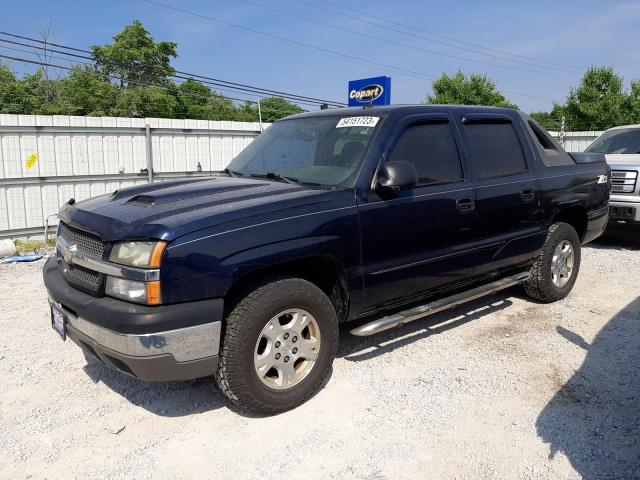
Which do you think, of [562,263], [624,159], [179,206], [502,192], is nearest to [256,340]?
[179,206]

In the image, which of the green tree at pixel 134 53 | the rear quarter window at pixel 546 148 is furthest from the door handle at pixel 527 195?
the green tree at pixel 134 53

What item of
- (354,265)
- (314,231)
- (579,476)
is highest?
(314,231)

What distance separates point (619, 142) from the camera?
31.1 ft

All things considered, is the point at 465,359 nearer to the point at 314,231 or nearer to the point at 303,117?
the point at 314,231

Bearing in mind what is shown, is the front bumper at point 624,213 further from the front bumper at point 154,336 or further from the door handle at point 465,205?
the front bumper at point 154,336

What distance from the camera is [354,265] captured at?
11.7ft

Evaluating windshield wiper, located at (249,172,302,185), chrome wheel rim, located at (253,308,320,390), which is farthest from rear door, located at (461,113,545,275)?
chrome wheel rim, located at (253,308,320,390)

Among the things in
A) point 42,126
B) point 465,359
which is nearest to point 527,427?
point 465,359

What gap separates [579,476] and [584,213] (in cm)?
356

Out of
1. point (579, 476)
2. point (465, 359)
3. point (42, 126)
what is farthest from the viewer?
point (42, 126)

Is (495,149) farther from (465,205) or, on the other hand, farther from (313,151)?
(313,151)

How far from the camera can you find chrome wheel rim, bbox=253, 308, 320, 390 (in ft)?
10.5

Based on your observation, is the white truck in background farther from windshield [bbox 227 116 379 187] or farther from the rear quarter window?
windshield [bbox 227 116 379 187]

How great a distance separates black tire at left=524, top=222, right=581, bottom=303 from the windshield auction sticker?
7.69 ft
